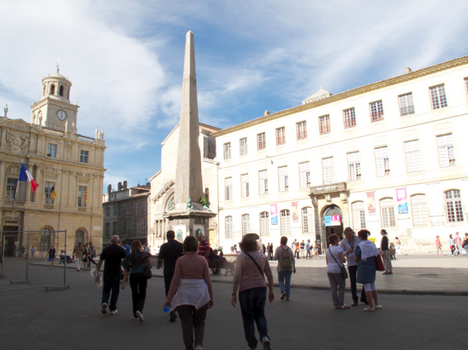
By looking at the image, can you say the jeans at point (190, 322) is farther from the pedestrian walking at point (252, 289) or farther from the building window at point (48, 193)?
the building window at point (48, 193)

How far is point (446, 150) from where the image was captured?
23.9 m

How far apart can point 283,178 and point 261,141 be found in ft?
14.3

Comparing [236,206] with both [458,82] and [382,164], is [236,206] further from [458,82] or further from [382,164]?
[458,82]

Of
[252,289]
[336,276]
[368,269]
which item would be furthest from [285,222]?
[252,289]

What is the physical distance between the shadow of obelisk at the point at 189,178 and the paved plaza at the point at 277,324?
429 cm

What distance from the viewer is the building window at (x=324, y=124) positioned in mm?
29250

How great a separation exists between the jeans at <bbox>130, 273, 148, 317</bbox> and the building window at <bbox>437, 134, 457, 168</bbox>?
924 inches

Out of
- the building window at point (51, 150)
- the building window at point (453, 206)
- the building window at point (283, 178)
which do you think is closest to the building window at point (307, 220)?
the building window at point (283, 178)

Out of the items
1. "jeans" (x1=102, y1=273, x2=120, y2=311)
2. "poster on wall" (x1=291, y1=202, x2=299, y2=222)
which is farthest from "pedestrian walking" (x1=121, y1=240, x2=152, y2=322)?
"poster on wall" (x1=291, y1=202, x2=299, y2=222)

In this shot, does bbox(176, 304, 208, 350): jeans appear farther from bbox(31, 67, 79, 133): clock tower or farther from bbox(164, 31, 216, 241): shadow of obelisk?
bbox(31, 67, 79, 133): clock tower

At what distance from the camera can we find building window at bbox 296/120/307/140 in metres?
30.5

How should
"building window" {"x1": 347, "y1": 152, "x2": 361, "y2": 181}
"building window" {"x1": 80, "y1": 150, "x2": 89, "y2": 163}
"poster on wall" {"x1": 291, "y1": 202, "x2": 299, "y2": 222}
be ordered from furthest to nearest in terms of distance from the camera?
"building window" {"x1": 80, "y1": 150, "x2": 89, "y2": 163}
"poster on wall" {"x1": 291, "y1": 202, "x2": 299, "y2": 222}
"building window" {"x1": 347, "y1": 152, "x2": 361, "y2": 181}

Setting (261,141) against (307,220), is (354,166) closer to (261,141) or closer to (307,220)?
(307,220)

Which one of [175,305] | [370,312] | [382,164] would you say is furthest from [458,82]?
[175,305]
